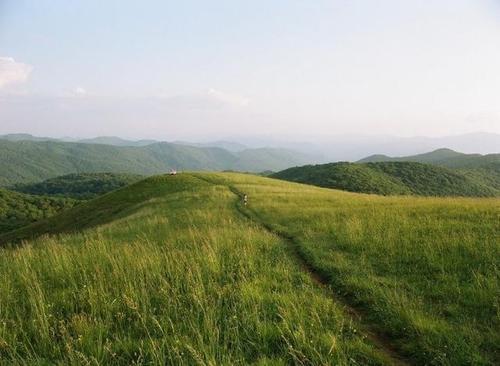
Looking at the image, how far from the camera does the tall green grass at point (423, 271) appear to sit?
21.0 feet

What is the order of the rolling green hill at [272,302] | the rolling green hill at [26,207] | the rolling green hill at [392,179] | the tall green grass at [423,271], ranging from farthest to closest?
the rolling green hill at [392,179] → the rolling green hill at [26,207] → the tall green grass at [423,271] → the rolling green hill at [272,302]

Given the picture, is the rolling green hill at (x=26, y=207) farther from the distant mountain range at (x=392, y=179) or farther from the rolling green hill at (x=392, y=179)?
the distant mountain range at (x=392, y=179)

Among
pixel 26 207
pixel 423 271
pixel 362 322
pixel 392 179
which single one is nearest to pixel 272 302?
pixel 362 322

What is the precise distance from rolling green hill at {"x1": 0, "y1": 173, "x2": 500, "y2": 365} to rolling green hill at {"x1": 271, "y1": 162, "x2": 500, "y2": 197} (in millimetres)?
125004

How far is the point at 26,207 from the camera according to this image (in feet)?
473

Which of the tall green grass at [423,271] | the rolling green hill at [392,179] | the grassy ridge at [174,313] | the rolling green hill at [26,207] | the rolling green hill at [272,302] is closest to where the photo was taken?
the grassy ridge at [174,313]

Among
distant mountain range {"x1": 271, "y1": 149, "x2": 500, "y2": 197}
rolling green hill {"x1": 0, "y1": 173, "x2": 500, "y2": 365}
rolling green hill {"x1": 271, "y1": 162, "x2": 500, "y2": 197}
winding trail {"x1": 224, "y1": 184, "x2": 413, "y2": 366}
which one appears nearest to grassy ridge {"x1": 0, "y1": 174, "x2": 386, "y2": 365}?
rolling green hill {"x1": 0, "y1": 173, "x2": 500, "y2": 365}

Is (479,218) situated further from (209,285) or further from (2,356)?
(2,356)

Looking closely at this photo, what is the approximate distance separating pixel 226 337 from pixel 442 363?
3184 millimetres

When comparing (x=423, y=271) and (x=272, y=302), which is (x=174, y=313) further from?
(x=423, y=271)

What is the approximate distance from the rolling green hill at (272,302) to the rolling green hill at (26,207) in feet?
411

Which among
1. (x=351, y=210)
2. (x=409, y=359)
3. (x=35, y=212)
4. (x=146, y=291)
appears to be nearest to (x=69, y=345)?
(x=146, y=291)

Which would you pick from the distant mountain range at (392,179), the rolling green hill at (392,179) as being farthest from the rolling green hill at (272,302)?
the distant mountain range at (392,179)

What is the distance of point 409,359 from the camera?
6.08 metres
